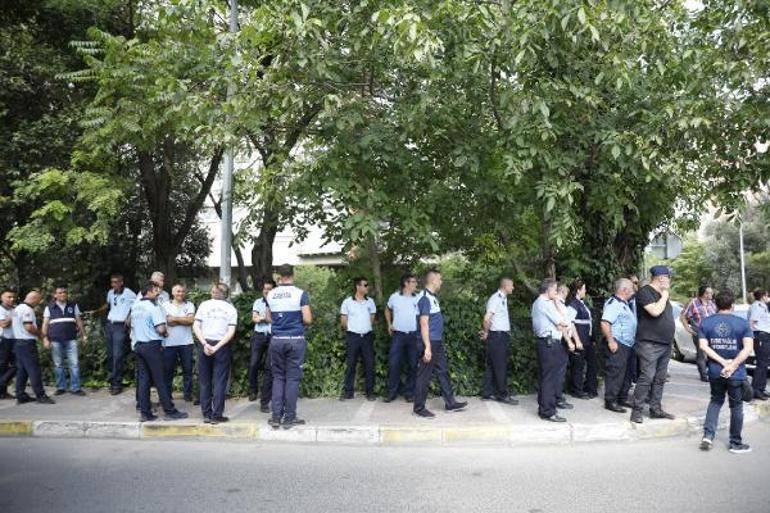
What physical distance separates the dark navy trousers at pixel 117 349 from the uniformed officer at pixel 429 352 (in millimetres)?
4750

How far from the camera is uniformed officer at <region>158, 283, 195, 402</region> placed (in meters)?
8.24

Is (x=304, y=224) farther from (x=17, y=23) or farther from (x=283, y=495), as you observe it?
(x=17, y=23)

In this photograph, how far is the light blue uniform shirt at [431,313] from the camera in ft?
25.6

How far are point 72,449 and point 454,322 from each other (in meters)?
5.31

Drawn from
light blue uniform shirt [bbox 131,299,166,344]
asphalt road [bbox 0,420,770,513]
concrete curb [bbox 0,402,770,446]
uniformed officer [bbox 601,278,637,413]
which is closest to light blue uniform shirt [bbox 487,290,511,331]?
uniformed officer [bbox 601,278,637,413]

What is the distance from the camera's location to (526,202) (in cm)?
901

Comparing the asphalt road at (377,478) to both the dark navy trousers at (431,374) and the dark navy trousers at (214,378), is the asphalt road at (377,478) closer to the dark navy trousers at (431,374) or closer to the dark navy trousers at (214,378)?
Result: the dark navy trousers at (214,378)

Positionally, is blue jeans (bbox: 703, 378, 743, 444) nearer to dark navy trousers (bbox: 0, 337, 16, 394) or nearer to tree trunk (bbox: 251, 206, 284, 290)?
tree trunk (bbox: 251, 206, 284, 290)

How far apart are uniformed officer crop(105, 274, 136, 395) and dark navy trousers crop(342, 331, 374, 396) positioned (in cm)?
350

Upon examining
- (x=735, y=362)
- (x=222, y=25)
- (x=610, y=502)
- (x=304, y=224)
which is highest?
(x=222, y=25)

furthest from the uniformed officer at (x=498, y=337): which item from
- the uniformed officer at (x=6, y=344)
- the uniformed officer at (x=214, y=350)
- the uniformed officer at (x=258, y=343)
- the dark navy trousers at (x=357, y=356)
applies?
the uniformed officer at (x=6, y=344)

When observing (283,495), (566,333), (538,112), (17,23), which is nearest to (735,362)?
(566,333)

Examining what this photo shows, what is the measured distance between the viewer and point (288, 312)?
24.3 ft

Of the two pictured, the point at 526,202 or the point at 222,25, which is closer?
the point at 526,202
